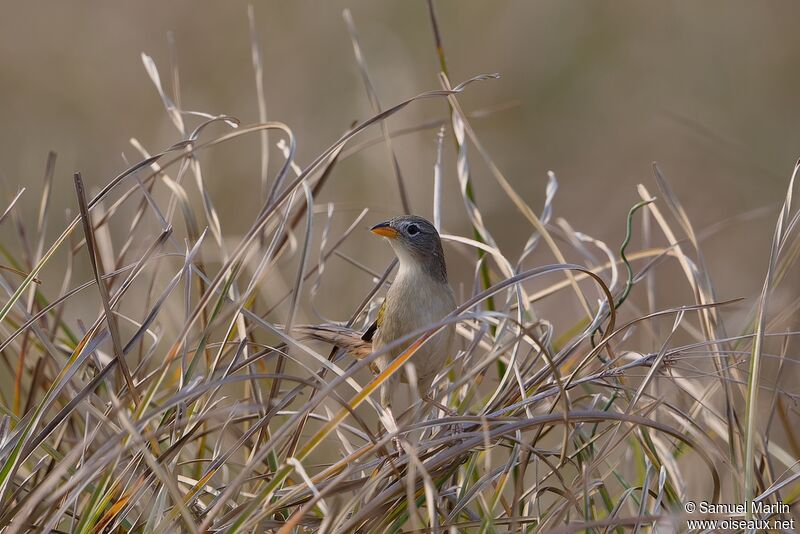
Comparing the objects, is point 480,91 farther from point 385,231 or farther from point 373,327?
point 373,327

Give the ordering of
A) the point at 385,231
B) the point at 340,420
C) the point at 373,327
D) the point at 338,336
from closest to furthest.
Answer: the point at 340,420 → the point at 338,336 → the point at 373,327 → the point at 385,231

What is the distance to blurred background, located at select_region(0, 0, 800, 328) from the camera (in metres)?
7.43

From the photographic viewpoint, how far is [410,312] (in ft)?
11.0

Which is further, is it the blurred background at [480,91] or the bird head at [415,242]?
the blurred background at [480,91]

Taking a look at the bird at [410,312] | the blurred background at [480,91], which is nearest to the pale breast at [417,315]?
the bird at [410,312]

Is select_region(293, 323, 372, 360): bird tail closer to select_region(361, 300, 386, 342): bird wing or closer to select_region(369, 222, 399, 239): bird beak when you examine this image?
select_region(361, 300, 386, 342): bird wing

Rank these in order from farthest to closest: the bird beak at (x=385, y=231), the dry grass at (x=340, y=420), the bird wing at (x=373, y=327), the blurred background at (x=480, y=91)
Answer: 1. the blurred background at (x=480, y=91)
2. the bird beak at (x=385, y=231)
3. the bird wing at (x=373, y=327)
4. the dry grass at (x=340, y=420)

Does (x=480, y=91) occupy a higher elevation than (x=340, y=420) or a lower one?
higher

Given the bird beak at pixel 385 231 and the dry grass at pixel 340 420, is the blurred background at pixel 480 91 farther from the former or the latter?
the dry grass at pixel 340 420

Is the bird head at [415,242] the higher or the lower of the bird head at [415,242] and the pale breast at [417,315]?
the higher

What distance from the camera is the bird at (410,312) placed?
10.4ft

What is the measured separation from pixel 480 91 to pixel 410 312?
515 cm

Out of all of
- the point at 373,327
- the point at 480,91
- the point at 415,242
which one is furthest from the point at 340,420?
the point at 480,91

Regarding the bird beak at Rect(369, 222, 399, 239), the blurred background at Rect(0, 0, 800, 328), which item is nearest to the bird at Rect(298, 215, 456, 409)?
the bird beak at Rect(369, 222, 399, 239)
